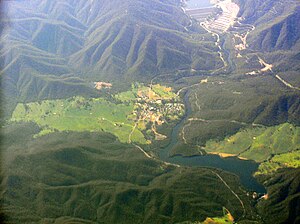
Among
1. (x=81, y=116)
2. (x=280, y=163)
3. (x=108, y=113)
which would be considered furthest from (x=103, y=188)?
(x=280, y=163)

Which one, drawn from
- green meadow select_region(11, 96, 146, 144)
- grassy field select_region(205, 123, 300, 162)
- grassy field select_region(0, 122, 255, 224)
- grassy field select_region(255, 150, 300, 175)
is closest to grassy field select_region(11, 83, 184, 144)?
green meadow select_region(11, 96, 146, 144)

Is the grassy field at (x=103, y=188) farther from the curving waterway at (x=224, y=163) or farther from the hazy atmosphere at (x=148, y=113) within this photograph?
the curving waterway at (x=224, y=163)

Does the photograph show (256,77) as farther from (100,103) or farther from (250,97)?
(100,103)

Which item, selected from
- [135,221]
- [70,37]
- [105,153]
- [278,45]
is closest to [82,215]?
[135,221]

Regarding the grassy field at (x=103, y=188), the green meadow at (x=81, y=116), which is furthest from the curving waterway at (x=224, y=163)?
the green meadow at (x=81, y=116)

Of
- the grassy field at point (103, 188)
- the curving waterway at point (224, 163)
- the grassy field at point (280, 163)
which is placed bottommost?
the curving waterway at point (224, 163)

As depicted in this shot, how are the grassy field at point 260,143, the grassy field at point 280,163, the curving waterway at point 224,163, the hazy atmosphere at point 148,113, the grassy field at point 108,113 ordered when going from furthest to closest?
the grassy field at point 108,113, the grassy field at point 260,143, the grassy field at point 280,163, the curving waterway at point 224,163, the hazy atmosphere at point 148,113
